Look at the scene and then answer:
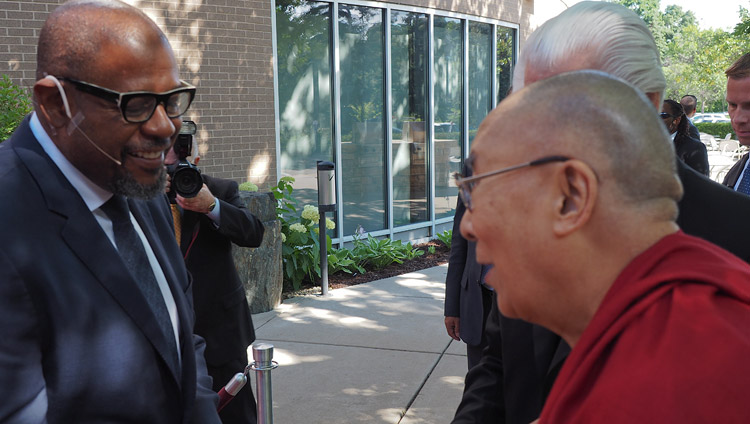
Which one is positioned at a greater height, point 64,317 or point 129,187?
point 129,187

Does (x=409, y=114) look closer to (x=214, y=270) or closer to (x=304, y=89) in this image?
(x=304, y=89)

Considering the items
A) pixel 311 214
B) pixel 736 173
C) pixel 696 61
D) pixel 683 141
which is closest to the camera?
pixel 736 173

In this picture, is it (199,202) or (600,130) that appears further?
(199,202)

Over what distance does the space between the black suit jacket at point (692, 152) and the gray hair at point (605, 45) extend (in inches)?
193

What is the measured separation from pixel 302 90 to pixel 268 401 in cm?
718

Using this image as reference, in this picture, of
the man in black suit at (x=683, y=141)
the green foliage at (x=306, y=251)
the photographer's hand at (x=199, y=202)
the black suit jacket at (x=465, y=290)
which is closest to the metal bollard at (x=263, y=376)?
the photographer's hand at (x=199, y=202)

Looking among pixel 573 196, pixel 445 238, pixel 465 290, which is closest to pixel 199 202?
pixel 465 290

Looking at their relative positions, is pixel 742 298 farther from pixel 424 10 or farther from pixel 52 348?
pixel 424 10

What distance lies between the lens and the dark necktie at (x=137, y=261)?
1.95 metres

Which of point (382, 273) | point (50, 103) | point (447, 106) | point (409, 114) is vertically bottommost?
point (382, 273)

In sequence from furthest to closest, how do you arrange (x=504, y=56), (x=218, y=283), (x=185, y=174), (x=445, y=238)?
(x=504, y=56) → (x=445, y=238) → (x=218, y=283) → (x=185, y=174)

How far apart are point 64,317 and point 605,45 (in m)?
1.54

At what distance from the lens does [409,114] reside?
11680 millimetres

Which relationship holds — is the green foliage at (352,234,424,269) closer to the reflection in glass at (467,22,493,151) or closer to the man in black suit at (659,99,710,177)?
the reflection in glass at (467,22,493,151)
